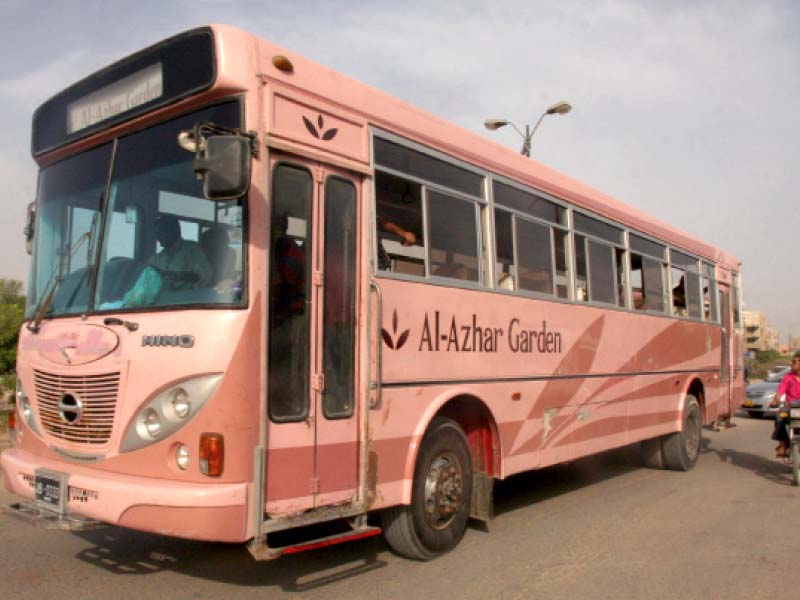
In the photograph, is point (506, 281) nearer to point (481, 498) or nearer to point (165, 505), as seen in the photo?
point (481, 498)

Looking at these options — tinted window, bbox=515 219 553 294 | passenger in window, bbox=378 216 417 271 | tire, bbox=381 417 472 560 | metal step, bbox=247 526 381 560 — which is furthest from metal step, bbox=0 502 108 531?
tinted window, bbox=515 219 553 294

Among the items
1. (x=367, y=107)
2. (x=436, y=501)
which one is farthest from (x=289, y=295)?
(x=436, y=501)

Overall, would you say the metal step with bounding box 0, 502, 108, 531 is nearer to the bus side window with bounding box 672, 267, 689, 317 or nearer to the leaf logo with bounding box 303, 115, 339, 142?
the leaf logo with bounding box 303, 115, 339, 142

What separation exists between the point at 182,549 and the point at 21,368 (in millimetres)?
1847

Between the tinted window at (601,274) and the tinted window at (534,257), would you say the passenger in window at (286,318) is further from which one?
the tinted window at (601,274)

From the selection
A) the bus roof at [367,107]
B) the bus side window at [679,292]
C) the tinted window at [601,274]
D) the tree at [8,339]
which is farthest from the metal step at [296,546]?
the tree at [8,339]

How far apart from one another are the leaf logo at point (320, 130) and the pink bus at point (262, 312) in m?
0.01

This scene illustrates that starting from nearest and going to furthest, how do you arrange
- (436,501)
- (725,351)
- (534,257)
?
(436,501) < (534,257) < (725,351)

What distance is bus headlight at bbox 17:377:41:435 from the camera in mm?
5117

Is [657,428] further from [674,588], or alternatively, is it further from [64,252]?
[64,252]

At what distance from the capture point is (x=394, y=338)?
531 cm

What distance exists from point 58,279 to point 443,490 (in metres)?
3.21

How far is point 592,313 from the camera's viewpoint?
811cm

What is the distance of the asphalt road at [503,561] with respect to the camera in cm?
503
